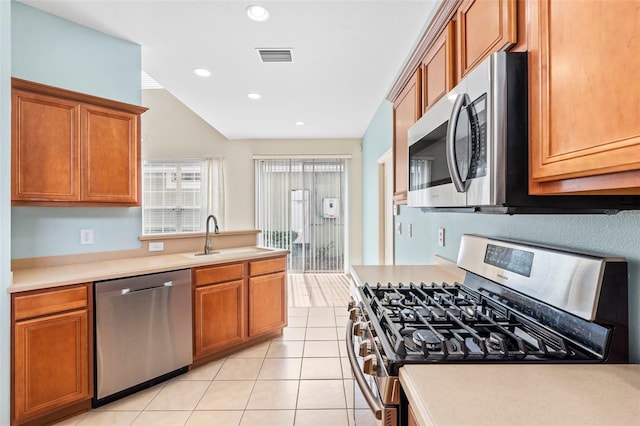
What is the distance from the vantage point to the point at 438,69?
56.1 inches

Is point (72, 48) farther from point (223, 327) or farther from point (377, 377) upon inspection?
point (377, 377)

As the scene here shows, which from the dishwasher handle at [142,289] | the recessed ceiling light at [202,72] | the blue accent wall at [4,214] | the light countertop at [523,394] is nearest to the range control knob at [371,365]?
the light countertop at [523,394]

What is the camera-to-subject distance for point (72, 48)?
2.36 metres

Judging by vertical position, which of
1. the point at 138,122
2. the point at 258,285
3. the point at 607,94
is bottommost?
the point at 258,285

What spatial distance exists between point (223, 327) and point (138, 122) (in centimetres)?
181

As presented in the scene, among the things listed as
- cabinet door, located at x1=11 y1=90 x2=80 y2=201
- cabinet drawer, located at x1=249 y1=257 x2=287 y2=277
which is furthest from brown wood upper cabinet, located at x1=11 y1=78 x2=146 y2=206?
cabinet drawer, located at x1=249 y1=257 x2=287 y2=277

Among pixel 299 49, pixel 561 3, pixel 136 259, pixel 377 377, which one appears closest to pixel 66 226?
pixel 136 259

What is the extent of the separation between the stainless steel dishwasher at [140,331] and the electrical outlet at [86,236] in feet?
2.22

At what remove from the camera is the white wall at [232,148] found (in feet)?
18.5

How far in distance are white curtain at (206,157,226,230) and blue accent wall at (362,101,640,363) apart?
350cm

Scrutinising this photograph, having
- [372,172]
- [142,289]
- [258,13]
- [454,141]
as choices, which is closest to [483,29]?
[454,141]

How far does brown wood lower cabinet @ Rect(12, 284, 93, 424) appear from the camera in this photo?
1.72m

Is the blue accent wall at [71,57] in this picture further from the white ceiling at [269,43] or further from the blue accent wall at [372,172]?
the blue accent wall at [372,172]

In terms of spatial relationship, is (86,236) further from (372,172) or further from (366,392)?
(372,172)
